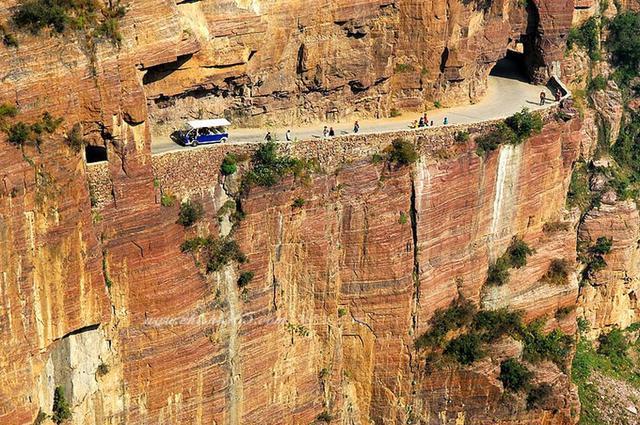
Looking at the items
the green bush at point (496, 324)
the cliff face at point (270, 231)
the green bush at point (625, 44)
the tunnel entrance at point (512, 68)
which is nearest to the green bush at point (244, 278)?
the cliff face at point (270, 231)

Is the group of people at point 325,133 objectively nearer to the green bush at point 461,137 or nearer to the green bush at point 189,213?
Result: the green bush at point 461,137

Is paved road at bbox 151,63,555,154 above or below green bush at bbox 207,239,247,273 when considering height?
above

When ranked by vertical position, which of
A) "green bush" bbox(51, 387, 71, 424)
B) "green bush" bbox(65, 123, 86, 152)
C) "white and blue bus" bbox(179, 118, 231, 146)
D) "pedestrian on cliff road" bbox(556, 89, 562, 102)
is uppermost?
"green bush" bbox(65, 123, 86, 152)

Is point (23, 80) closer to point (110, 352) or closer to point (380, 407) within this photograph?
point (110, 352)

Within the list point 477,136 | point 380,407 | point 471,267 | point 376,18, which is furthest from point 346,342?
point 376,18

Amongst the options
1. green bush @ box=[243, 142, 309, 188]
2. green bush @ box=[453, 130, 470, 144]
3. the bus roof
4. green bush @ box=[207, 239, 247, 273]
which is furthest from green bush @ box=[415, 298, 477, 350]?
the bus roof

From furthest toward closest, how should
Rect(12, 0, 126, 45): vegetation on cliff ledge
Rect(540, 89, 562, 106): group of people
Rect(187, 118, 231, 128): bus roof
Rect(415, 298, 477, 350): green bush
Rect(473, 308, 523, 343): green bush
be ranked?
1. Rect(540, 89, 562, 106): group of people
2. Rect(473, 308, 523, 343): green bush
3. Rect(415, 298, 477, 350): green bush
4. Rect(187, 118, 231, 128): bus roof
5. Rect(12, 0, 126, 45): vegetation on cliff ledge

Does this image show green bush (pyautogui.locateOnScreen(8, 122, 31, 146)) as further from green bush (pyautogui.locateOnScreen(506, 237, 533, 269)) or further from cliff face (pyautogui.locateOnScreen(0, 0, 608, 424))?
green bush (pyautogui.locateOnScreen(506, 237, 533, 269))

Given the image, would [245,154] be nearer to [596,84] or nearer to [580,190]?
[580,190]
